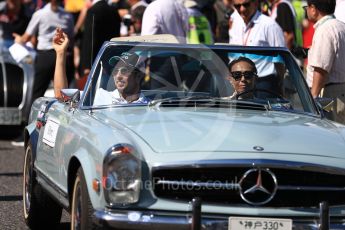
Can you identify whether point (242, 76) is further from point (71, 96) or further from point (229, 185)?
point (229, 185)

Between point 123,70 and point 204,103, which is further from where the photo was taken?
point 123,70

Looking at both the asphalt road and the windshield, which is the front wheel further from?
the asphalt road

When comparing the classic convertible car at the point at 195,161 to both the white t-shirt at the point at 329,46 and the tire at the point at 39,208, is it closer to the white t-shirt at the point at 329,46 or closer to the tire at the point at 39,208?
the tire at the point at 39,208

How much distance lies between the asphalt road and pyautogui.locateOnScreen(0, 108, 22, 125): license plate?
0.29m

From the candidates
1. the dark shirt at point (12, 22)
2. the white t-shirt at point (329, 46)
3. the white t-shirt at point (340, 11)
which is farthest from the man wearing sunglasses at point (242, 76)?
the dark shirt at point (12, 22)

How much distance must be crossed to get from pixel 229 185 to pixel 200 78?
2048mm

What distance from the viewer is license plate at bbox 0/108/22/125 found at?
13.8 meters

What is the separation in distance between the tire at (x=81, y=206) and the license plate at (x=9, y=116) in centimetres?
733

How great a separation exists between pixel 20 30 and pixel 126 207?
10872mm

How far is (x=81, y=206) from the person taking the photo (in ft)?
20.4

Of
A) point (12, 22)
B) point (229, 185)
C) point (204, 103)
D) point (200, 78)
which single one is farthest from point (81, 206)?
point (12, 22)

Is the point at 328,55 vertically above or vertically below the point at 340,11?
below

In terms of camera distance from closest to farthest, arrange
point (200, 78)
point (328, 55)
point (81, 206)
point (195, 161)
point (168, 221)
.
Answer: point (168, 221) < point (195, 161) < point (81, 206) < point (200, 78) < point (328, 55)

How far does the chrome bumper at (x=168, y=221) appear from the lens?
19.0ft
